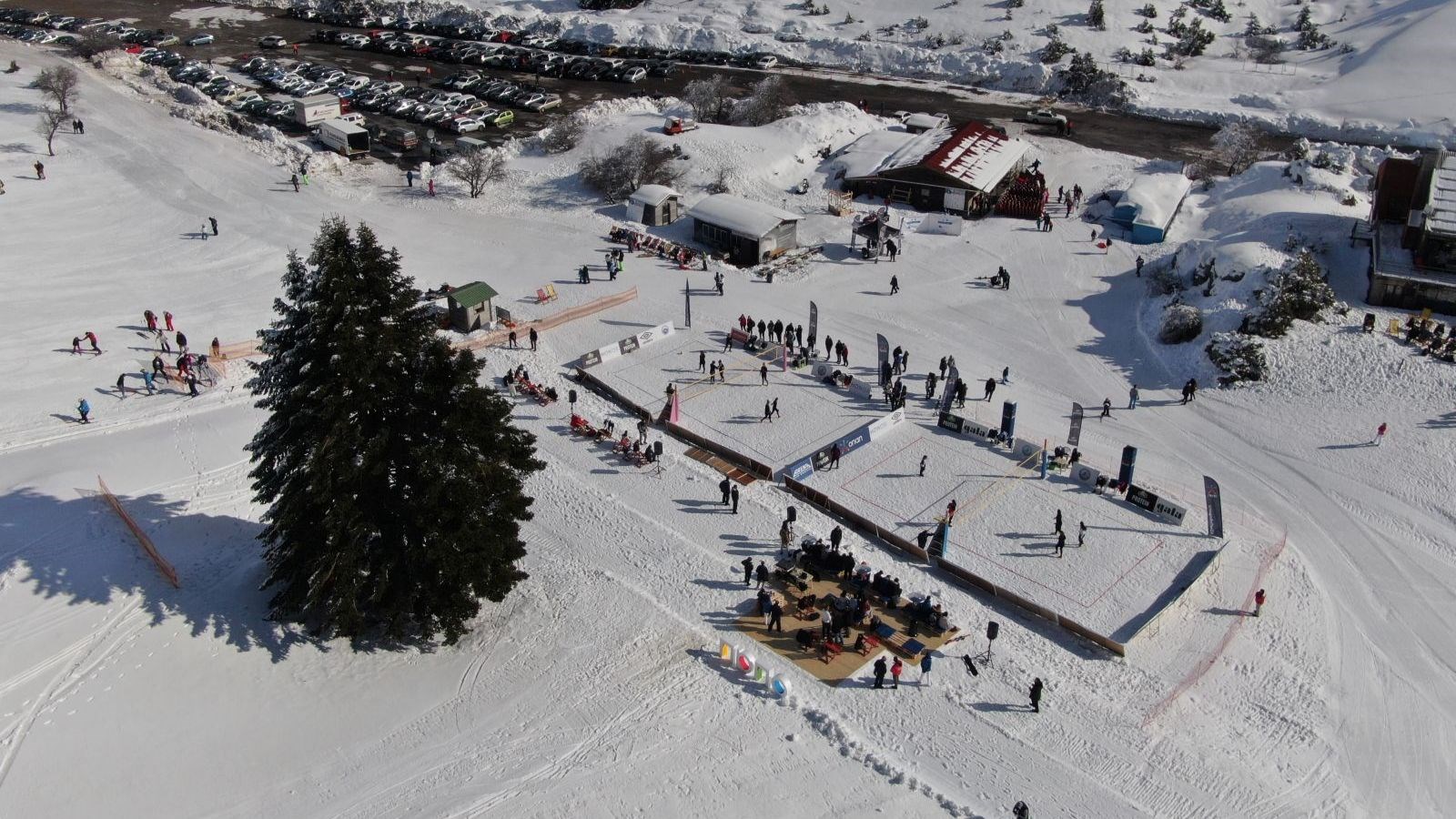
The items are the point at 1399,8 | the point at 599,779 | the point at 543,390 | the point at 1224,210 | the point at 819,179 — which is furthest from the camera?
the point at 1399,8

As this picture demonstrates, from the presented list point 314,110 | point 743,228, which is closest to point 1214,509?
point 743,228

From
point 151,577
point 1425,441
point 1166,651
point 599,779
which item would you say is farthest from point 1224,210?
point 151,577

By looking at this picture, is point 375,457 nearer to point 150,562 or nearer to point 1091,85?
point 150,562

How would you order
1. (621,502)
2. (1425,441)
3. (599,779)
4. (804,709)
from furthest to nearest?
1. (1425,441)
2. (621,502)
3. (804,709)
4. (599,779)

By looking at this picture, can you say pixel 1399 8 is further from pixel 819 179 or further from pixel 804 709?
pixel 804 709

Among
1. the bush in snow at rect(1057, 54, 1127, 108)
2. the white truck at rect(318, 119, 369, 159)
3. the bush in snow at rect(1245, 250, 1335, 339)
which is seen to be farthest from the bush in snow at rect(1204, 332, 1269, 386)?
the white truck at rect(318, 119, 369, 159)

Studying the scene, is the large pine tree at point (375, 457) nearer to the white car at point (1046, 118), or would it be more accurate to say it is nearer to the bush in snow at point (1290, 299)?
the bush in snow at point (1290, 299)

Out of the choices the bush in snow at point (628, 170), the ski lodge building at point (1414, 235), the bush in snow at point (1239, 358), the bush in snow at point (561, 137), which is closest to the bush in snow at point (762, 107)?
the bush in snow at point (628, 170)
